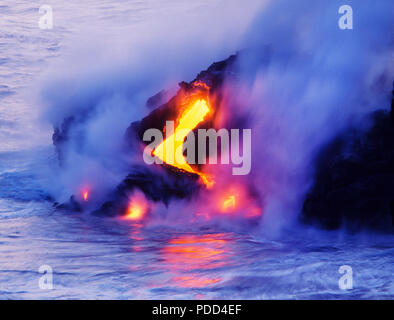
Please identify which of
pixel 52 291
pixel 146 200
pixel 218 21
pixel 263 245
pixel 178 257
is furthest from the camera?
pixel 218 21

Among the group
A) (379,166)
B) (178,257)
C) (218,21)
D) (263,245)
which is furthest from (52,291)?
(218,21)

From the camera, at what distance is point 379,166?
6.52 metres

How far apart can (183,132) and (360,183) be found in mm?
1880

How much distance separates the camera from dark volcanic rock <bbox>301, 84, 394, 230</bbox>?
6.47 meters

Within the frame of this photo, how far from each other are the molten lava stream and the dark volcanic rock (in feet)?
4.64

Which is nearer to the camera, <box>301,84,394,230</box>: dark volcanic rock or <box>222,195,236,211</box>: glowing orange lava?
<box>301,84,394,230</box>: dark volcanic rock

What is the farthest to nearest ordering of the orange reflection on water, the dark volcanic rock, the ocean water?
the dark volcanic rock, the orange reflection on water, the ocean water

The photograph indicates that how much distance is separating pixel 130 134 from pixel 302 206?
2221 mm

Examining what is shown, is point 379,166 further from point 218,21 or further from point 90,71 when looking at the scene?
point 90,71
